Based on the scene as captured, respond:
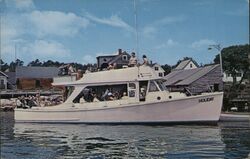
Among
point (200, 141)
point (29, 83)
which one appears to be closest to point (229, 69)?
point (29, 83)

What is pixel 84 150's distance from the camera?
934 centimetres

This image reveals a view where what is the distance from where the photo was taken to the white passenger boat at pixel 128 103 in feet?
56.6

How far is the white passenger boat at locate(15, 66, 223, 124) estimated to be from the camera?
56.6 ft

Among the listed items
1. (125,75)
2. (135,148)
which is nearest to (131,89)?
(125,75)

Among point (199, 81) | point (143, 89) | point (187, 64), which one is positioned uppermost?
point (187, 64)

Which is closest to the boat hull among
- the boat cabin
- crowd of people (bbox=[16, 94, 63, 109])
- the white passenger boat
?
the white passenger boat

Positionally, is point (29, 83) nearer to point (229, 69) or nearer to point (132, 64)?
point (132, 64)

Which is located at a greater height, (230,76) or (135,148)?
(230,76)

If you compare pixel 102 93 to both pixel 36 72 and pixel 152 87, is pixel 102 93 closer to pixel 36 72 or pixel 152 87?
pixel 152 87

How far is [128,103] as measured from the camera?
1758 cm

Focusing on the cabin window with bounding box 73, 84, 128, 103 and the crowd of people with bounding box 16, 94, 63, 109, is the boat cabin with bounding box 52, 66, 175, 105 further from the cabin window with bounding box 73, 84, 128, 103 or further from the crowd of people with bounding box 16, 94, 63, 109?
the crowd of people with bounding box 16, 94, 63, 109

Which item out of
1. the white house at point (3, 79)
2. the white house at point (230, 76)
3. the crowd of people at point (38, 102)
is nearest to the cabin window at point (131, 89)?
the crowd of people at point (38, 102)

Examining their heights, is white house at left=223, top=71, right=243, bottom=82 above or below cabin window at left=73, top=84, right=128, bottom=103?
above

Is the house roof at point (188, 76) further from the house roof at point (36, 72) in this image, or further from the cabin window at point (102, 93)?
the cabin window at point (102, 93)
